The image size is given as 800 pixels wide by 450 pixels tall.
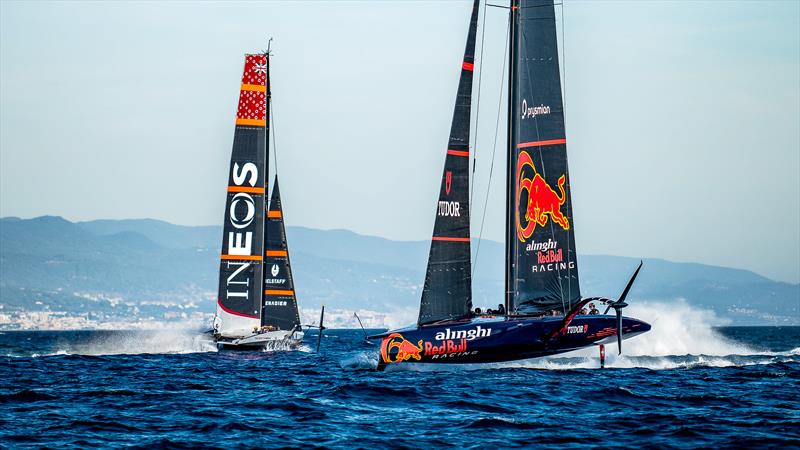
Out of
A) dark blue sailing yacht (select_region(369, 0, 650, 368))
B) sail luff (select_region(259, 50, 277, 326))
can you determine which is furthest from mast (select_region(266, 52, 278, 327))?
dark blue sailing yacht (select_region(369, 0, 650, 368))

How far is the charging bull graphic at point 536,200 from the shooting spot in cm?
3503

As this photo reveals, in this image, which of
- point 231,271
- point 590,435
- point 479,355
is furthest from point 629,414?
point 231,271

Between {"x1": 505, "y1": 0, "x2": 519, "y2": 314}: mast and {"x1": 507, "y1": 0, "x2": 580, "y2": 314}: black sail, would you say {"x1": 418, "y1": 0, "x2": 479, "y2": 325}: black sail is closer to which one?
{"x1": 505, "y1": 0, "x2": 519, "y2": 314}: mast

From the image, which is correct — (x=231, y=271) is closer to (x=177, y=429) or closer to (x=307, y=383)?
(x=307, y=383)

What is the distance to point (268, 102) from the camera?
51344mm

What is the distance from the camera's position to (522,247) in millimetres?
35312

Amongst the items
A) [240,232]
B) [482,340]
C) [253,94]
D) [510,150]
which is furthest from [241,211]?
[482,340]

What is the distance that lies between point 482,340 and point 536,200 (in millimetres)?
4713

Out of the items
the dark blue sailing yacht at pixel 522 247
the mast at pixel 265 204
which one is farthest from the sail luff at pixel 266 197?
the dark blue sailing yacht at pixel 522 247

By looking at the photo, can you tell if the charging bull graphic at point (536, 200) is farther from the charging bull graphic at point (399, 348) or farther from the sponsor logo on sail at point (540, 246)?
the charging bull graphic at point (399, 348)

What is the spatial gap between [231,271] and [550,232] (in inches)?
794

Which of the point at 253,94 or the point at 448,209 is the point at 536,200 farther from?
the point at 253,94

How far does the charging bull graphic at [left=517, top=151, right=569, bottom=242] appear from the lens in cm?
3503

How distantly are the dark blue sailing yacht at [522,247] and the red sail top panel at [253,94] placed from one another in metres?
17.4
